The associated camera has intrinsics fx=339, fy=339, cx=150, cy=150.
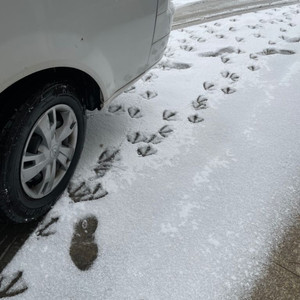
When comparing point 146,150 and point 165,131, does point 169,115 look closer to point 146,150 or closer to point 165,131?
point 165,131

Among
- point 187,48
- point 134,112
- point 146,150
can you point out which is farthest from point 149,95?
point 187,48

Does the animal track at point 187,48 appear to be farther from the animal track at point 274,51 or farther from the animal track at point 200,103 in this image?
the animal track at point 200,103

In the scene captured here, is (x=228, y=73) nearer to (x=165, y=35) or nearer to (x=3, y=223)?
(x=165, y=35)

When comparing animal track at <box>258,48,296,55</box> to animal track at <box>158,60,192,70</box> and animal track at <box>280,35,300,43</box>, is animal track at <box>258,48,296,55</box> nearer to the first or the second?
animal track at <box>280,35,300,43</box>

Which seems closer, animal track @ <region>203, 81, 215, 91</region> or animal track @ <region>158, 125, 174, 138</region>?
animal track @ <region>158, 125, 174, 138</region>

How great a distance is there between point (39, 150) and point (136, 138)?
0.82 metres

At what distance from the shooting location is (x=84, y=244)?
5.04 ft

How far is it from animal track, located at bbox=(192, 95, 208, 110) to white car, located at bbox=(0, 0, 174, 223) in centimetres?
77

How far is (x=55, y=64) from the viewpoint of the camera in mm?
1335

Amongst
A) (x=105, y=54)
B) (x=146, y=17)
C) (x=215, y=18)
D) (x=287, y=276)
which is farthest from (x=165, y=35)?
(x=215, y=18)

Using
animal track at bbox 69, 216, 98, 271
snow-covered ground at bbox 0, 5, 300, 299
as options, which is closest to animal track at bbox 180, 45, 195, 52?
snow-covered ground at bbox 0, 5, 300, 299

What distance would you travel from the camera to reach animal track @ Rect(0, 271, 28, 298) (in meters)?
1.33

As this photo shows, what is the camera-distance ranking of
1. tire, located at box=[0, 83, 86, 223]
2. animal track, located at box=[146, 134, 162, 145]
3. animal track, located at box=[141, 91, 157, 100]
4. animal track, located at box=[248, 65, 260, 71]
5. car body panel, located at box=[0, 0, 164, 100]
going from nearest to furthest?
car body panel, located at box=[0, 0, 164, 100], tire, located at box=[0, 83, 86, 223], animal track, located at box=[146, 134, 162, 145], animal track, located at box=[141, 91, 157, 100], animal track, located at box=[248, 65, 260, 71]

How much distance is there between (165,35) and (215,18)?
3.06 metres
